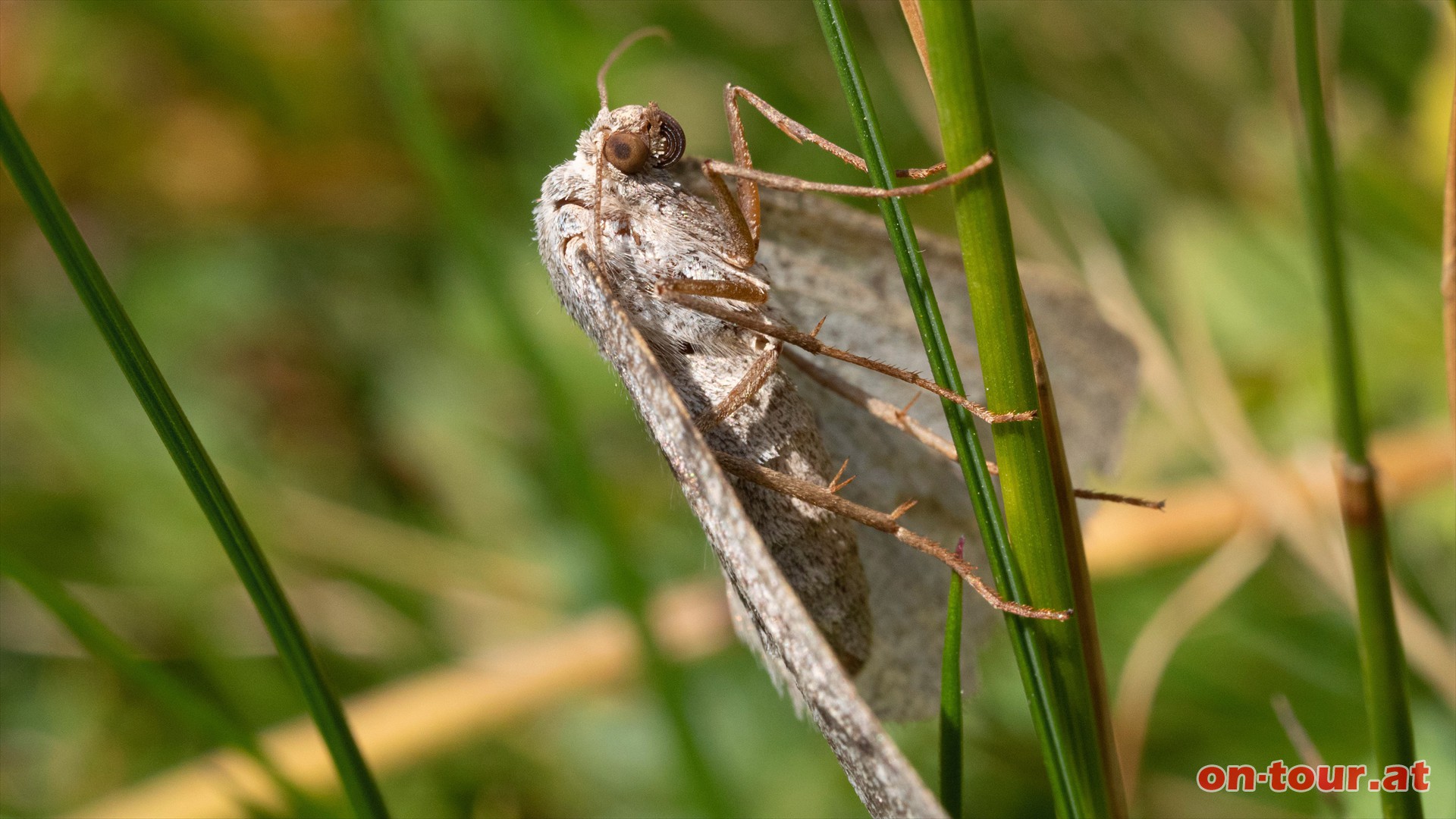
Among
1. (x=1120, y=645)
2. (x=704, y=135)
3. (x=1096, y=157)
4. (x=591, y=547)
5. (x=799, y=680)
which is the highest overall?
(x=704, y=135)

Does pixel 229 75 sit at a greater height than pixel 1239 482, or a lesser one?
greater

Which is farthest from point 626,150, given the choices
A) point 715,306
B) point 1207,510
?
point 1207,510

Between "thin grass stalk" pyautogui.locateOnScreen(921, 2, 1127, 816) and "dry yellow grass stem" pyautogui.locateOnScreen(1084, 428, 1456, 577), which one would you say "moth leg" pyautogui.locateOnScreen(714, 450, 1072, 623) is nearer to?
"thin grass stalk" pyautogui.locateOnScreen(921, 2, 1127, 816)

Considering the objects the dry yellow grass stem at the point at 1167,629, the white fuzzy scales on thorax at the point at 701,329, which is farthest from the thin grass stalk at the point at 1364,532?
the dry yellow grass stem at the point at 1167,629

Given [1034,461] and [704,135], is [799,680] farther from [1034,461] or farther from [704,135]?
[704,135]

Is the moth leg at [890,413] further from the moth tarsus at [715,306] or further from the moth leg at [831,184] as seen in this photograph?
the moth leg at [831,184]

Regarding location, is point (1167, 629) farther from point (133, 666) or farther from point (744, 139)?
point (133, 666)

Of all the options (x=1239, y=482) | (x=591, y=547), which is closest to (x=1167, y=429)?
(x=1239, y=482)
